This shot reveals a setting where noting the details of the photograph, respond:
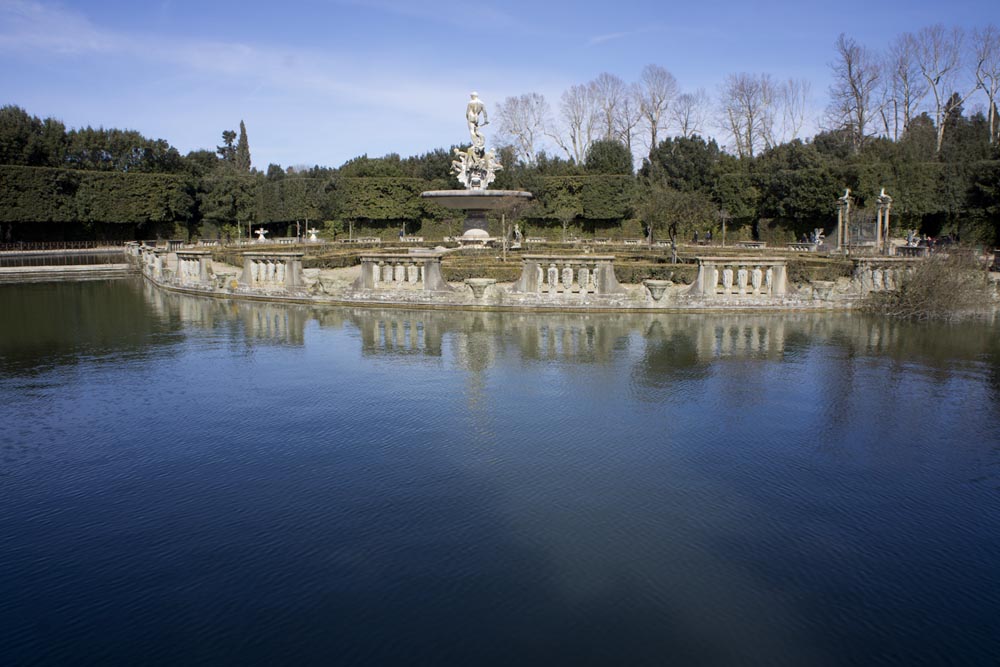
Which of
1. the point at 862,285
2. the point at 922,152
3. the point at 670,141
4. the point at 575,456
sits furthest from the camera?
the point at 670,141

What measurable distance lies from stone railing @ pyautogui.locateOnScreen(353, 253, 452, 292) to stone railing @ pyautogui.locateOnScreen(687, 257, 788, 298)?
8.38m

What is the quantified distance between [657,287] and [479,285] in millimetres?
5762

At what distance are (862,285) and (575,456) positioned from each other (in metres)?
18.0

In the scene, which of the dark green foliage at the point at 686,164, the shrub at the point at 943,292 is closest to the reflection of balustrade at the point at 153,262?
the shrub at the point at 943,292

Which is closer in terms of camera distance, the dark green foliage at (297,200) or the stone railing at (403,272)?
the stone railing at (403,272)

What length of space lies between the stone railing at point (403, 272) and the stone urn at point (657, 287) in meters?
6.61

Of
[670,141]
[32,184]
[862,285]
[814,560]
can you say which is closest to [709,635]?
[814,560]

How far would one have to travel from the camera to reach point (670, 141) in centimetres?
5866

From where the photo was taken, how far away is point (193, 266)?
105 ft

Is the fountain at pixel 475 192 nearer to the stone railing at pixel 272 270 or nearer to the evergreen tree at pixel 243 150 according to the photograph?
the stone railing at pixel 272 270

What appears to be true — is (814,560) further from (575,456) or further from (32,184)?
(32,184)

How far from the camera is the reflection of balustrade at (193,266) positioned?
3088 centimetres

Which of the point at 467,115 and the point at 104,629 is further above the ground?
the point at 467,115

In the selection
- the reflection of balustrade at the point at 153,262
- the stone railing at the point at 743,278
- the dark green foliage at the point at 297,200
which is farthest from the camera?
the dark green foliage at the point at 297,200
